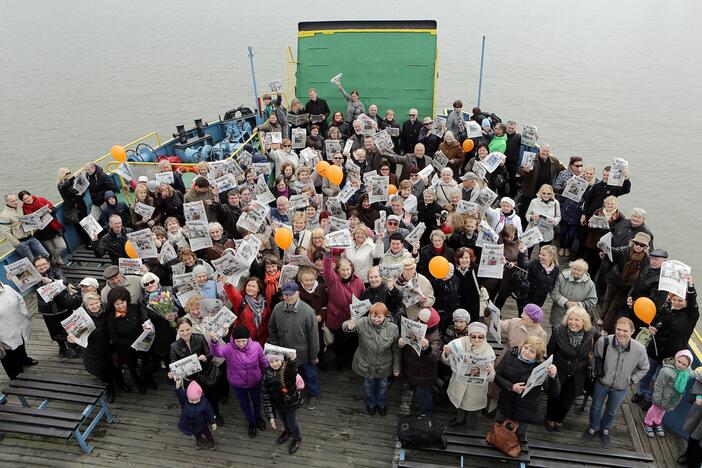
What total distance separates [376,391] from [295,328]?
5.55 ft

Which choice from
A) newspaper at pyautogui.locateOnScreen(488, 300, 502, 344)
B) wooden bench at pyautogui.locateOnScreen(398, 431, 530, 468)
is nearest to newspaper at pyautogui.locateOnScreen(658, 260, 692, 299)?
newspaper at pyautogui.locateOnScreen(488, 300, 502, 344)

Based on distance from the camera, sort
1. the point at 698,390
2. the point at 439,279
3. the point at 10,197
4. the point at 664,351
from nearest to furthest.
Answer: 1. the point at 698,390
2. the point at 664,351
3. the point at 439,279
4. the point at 10,197

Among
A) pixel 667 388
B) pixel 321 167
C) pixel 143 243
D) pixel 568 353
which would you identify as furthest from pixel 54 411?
pixel 667 388

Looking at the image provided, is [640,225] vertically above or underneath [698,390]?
above

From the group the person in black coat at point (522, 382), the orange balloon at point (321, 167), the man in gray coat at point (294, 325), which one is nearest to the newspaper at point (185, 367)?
the man in gray coat at point (294, 325)

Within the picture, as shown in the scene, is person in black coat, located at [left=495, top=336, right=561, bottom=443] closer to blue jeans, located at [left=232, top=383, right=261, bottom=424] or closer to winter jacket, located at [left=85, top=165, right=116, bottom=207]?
blue jeans, located at [left=232, top=383, right=261, bottom=424]

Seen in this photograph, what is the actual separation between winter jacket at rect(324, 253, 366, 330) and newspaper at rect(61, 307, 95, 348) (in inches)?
128

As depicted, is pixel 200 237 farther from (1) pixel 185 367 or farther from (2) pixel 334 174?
(2) pixel 334 174

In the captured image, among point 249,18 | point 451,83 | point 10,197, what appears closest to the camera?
point 10,197

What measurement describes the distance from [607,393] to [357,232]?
400cm

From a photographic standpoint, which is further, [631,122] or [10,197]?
[631,122]

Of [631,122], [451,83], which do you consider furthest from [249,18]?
[631,122]

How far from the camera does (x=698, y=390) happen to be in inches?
239

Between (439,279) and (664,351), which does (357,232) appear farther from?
(664,351)
